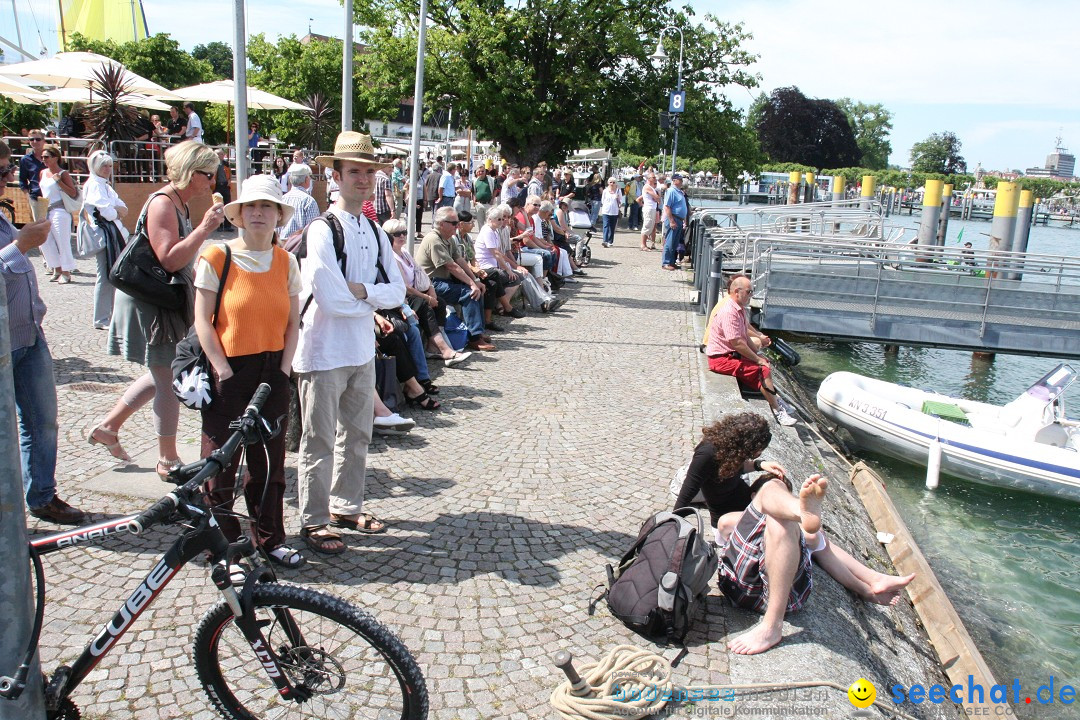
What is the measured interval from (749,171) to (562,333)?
18.1 m

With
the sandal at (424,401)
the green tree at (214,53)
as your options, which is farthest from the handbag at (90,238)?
the green tree at (214,53)

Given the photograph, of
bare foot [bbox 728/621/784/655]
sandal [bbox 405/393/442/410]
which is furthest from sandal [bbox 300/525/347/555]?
sandal [bbox 405/393/442/410]

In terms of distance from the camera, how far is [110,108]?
16.7 m

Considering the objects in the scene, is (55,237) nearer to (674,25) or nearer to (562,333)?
(562,333)

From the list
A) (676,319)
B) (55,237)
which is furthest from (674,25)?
(55,237)

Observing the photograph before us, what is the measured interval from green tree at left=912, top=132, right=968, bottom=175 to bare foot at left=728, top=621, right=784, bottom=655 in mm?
111925

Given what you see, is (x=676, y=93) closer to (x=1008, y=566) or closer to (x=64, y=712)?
(x=1008, y=566)

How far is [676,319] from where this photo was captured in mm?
12117

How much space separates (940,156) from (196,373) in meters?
118

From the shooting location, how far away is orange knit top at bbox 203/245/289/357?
12.7ft

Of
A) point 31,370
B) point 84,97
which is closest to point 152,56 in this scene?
point 84,97

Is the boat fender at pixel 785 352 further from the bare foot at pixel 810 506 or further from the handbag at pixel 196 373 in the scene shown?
the handbag at pixel 196 373

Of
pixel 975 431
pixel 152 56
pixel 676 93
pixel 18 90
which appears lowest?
pixel 975 431

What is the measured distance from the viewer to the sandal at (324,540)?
14.3ft
